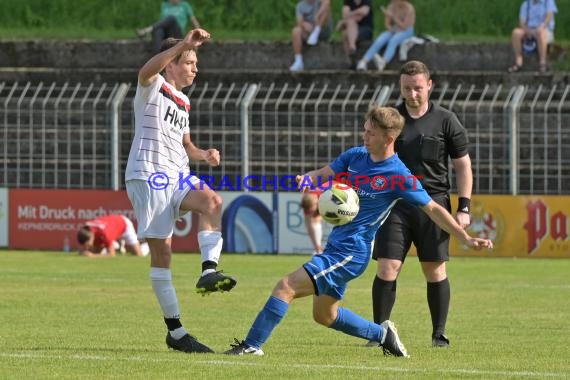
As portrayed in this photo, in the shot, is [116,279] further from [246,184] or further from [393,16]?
[393,16]

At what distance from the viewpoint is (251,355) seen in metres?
9.66

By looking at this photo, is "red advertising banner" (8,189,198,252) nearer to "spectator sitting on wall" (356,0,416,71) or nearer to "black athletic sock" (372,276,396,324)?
"spectator sitting on wall" (356,0,416,71)

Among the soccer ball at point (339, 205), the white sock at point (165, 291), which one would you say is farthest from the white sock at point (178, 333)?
the soccer ball at point (339, 205)

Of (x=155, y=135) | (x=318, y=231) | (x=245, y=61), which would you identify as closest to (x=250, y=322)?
(x=155, y=135)

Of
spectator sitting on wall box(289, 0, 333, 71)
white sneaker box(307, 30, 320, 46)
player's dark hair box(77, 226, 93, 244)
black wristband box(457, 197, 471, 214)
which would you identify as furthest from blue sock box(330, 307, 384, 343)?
white sneaker box(307, 30, 320, 46)

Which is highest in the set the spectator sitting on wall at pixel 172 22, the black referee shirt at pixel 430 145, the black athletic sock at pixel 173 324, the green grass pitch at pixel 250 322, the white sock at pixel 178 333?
the spectator sitting on wall at pixel 172 22

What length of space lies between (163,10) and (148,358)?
1948 centimetres

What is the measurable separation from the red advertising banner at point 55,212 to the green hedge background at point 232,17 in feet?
24.2

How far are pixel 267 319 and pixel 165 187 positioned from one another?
1.35 meters

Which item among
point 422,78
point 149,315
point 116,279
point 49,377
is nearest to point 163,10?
point 116,279

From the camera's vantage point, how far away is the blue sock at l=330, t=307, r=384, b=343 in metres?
9.79

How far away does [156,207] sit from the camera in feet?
33.7

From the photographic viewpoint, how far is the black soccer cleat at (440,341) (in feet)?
35.9

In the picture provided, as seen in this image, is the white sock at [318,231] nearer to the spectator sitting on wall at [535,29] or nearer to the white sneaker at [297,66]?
the white sneaker at [297,66]
